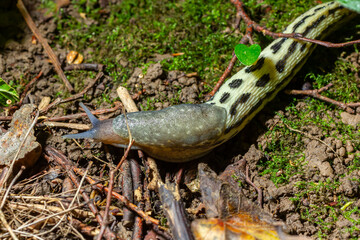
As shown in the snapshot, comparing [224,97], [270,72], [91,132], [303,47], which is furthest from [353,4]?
[91,132]

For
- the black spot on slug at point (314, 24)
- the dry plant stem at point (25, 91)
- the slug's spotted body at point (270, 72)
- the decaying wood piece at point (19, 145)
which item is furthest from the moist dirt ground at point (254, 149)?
the black spot on slug at point (314, 24)

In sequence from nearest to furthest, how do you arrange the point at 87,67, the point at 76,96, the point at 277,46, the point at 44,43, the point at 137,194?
1. the point at 137,194
2. the point at 277,46
3. the point at 76,96
4. the point at 87,67
5. the point at 44,43

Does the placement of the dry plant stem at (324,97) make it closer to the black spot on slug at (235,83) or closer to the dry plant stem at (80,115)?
the black spot on slug at (235,83)

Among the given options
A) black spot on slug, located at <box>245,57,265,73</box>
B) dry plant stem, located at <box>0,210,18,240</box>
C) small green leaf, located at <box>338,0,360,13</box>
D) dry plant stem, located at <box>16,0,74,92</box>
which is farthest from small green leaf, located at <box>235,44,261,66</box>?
dry plant stem, located at <box>0,210,18,240</box>

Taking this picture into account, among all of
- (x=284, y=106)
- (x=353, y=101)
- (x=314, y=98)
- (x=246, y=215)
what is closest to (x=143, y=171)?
(x=246, y=215)

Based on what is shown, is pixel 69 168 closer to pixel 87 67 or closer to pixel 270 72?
pixel 87 67

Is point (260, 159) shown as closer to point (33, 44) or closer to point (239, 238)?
point (239, 238)

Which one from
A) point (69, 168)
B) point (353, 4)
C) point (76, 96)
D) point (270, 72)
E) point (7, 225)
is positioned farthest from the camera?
point (76, 96)
